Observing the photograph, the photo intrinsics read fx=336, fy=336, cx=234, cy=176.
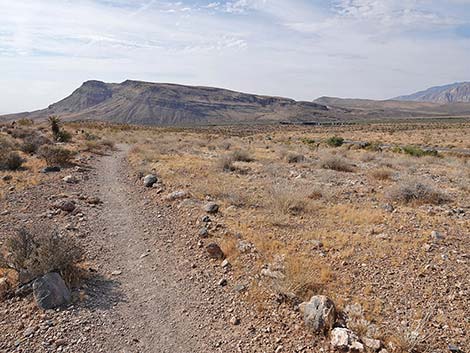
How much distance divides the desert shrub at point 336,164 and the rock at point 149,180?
30.0 feet

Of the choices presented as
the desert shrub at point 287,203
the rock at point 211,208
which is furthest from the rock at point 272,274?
the rock at point 211,208

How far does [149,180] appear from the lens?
1334 cm

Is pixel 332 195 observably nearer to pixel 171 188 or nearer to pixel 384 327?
pixel 171 188

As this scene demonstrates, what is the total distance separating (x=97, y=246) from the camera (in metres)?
7.53

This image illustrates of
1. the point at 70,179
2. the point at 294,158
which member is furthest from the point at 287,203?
the point at 294,158

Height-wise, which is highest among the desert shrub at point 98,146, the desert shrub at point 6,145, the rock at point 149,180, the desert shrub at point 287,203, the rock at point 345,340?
the desert shrub at point 6,145

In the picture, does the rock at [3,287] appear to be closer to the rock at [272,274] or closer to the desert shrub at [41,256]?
the desert shrub at [41,256]

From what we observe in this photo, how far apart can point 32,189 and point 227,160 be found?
8.50 m

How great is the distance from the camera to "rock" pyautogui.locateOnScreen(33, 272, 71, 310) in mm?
5004

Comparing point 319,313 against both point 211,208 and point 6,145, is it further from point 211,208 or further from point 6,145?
point 6,145

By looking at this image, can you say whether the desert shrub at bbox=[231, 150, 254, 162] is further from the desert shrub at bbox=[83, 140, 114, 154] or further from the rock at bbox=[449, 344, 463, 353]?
the rock at bbox=[449, 344, 463, 353]

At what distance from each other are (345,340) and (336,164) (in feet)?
46.4

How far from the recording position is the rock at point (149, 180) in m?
13.2

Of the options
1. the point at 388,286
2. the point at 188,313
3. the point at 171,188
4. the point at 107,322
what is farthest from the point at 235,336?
the point at 171,188
